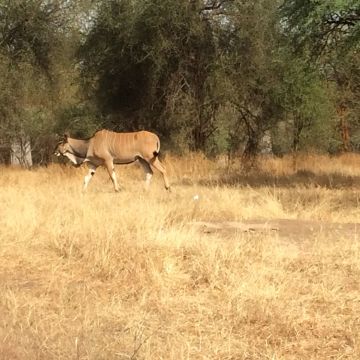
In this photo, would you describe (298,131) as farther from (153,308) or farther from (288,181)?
(153,308)

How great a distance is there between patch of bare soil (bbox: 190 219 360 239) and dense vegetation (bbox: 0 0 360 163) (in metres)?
9.01

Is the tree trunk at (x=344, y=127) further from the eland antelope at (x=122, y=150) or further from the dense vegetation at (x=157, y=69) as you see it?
the eland antelope at (x=122, y=150)

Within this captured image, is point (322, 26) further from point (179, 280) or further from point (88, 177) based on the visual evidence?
point (179, 280)

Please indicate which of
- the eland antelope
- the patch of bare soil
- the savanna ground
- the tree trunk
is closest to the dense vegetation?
the eland antelope

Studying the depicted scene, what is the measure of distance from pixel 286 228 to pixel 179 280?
138 inches

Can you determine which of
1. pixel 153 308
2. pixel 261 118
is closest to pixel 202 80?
pixel 261 118

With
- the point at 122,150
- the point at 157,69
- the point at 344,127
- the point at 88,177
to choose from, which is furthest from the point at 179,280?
the point at 344,127

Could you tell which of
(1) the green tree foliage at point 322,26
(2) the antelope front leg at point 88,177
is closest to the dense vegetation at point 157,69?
(1) the green tree foliage at point 322,26

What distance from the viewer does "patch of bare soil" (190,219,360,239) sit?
9500 mm

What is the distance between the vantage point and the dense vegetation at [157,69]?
68.7ft

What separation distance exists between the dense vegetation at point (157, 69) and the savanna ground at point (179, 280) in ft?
31.8

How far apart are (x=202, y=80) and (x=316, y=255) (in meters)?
15.2

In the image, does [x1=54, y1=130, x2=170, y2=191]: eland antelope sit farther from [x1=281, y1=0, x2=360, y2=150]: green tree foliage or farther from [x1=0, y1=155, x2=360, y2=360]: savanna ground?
[x1=281, y1=0, x2=360, y2=150]: green tree foliage

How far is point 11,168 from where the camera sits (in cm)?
2286
